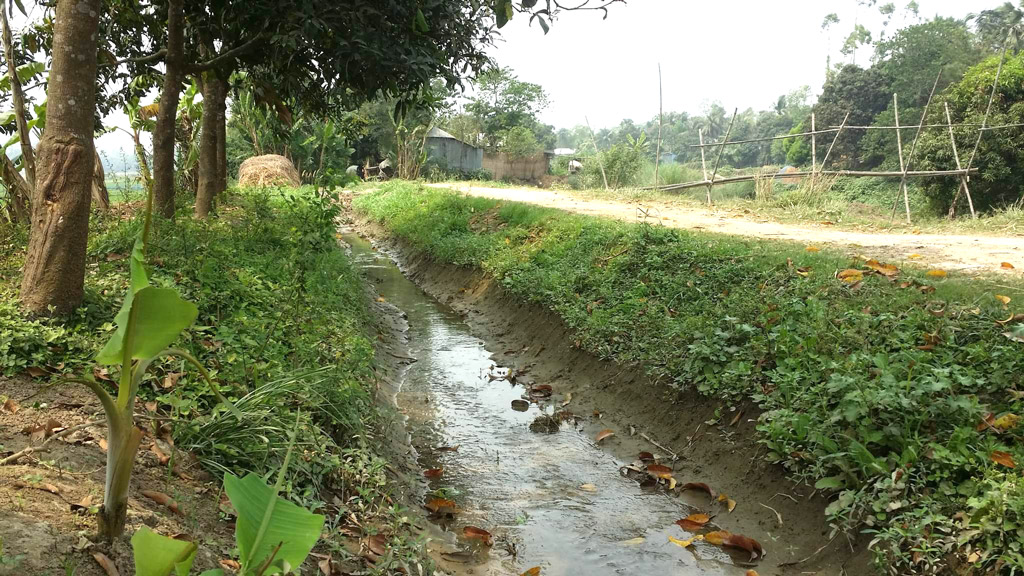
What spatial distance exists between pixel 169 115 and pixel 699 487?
6.47 meters

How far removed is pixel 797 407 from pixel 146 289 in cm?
399

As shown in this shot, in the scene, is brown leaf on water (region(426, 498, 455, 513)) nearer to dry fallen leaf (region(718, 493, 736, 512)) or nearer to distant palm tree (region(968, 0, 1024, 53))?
dry fallen leaf (region(718, 493, 736, 512))

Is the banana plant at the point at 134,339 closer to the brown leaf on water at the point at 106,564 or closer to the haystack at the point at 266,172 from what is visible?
the brown leaf on water at the point at 106,564

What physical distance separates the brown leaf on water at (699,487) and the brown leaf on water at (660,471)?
5.9 inches

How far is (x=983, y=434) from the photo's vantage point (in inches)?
147

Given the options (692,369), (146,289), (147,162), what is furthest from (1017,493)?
(147,162)

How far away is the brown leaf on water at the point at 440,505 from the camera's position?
171 inches

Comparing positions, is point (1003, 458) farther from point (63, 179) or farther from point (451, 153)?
point (451, 153)

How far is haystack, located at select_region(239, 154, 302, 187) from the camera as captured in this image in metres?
20.2

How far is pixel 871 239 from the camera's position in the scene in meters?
9.13

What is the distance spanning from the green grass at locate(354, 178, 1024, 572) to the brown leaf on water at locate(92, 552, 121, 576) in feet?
10.7

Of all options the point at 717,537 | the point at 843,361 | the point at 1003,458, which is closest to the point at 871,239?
the point at 843,361

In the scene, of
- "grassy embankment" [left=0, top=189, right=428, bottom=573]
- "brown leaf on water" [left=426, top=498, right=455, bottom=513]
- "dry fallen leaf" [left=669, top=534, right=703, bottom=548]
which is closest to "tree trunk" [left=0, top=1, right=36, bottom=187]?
"grassy embankment" [left=0, top=189, right=428, bottom=573]

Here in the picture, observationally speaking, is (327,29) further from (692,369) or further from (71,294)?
(692,369)
